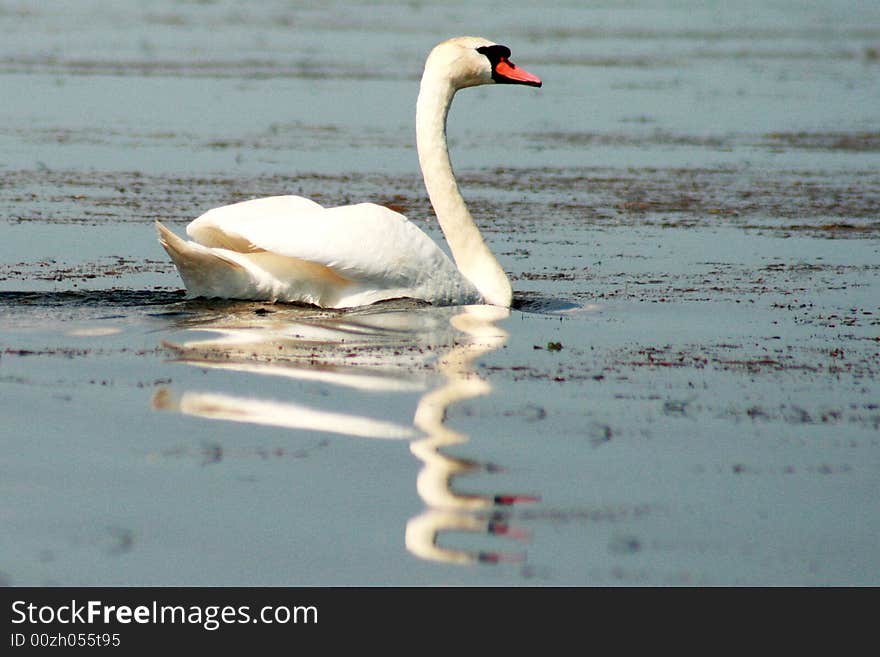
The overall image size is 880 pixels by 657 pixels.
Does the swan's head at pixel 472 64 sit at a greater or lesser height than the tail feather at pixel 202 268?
greater

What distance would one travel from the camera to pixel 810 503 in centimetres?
614

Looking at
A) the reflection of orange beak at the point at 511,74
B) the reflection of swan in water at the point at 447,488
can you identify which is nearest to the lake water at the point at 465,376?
the reflection of swan in water at the point at 447,488

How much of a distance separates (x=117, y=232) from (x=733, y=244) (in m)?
5.14

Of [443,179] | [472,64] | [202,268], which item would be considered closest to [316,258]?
[202,268]

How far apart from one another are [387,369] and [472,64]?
3.64 meters

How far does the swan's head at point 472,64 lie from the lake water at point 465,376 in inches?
59.1

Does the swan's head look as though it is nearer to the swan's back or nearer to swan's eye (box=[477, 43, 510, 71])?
swan's eye (box=[477, 43, 510, 71])

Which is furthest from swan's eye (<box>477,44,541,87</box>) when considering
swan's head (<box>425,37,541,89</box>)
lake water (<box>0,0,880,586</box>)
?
lake water (<box>0,0,880,586</box>)

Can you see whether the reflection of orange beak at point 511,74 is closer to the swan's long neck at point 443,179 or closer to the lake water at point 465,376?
the swan's long neck at point 443,179

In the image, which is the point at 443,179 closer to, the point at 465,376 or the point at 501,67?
the point at 501,67

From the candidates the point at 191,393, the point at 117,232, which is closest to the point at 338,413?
the point at 191,393

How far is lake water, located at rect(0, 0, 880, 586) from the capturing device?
18.2 feet

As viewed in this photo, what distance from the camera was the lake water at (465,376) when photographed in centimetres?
554

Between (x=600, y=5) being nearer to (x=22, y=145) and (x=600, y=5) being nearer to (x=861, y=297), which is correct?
(x=22, y=145)
